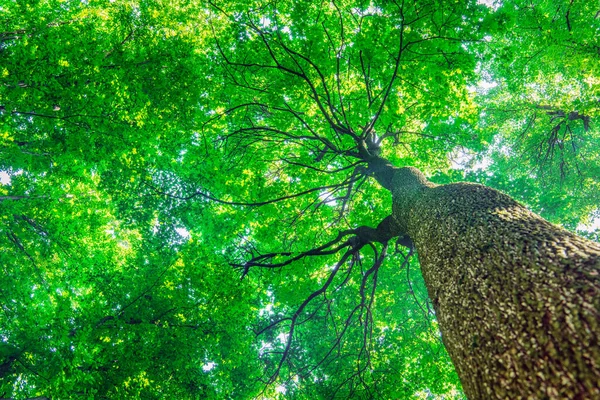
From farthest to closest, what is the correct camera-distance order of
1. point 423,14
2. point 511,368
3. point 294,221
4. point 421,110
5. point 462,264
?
point 294,221
point 421,110
point 423,14
point 462,264
point 511,368

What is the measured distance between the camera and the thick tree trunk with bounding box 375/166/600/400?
1.33 meters

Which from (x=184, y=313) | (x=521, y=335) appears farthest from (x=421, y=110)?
(x=184, y=313)

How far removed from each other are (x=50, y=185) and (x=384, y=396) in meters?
9.23

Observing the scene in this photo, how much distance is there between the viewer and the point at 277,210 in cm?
669

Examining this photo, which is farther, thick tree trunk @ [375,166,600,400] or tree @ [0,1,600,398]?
tree @ [0,1,600,398]

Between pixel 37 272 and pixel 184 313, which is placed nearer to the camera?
pixel 184 313

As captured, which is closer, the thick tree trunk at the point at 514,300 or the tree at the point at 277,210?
the thick tree trunk at the point at 514,300

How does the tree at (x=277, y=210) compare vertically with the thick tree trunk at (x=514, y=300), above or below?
above

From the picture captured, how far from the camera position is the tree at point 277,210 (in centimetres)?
204

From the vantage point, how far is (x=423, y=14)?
3926 millimetres

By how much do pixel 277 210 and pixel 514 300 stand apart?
5.25 metres

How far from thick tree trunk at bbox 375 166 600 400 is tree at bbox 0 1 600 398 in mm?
12

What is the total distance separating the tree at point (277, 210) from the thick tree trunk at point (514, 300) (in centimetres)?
1

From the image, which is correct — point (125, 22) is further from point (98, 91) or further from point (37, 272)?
point (37, 272)
